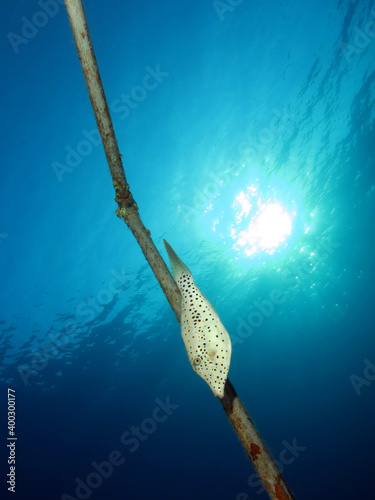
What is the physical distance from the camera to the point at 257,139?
14055 mm

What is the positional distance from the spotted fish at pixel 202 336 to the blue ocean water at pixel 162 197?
30.8 ft

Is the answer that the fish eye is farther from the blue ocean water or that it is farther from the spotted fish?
the blue ocean water

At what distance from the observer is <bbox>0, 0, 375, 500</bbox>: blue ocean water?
9.10 m

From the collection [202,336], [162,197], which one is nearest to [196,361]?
[202,336]

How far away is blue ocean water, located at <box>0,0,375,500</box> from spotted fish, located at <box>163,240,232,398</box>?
940cm

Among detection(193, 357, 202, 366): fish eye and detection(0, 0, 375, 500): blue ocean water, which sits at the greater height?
detection(0, 0, 375, 500): blue ocean water

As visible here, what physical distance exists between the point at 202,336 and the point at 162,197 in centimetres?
1184

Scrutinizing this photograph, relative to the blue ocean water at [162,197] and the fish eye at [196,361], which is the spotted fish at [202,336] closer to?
the fish eye at [196,361]

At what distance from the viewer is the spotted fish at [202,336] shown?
158 cm

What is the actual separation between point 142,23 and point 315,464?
61012 millimetres

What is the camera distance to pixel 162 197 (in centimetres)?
1306

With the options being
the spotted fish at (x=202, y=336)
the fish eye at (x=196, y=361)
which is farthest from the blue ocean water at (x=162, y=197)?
the fish eye at (x=196, y=361)

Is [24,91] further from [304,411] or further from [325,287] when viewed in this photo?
[304,411]

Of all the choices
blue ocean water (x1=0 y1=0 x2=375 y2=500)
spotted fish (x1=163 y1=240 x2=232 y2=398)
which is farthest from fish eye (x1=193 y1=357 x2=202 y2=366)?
blue ocean water (x1=0 y1=0 x2=375 y2=500)
